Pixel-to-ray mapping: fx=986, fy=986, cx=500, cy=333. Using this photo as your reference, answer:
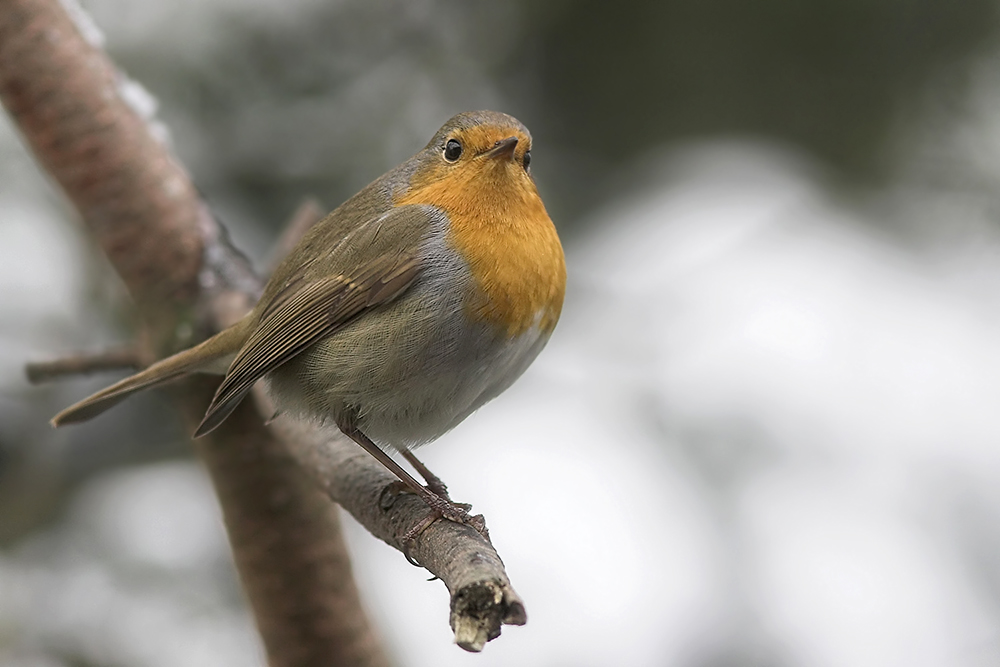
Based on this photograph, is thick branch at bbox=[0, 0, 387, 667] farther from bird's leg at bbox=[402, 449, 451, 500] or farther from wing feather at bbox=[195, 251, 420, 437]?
wing feather at bbox=[195, 251, 420, 437]

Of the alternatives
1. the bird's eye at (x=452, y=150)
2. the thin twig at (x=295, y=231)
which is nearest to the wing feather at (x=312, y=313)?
the bird's eye at (x=452, y=150)

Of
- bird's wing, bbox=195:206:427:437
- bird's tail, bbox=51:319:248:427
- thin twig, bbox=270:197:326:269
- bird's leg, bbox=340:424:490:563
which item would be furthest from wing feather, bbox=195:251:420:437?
thin twig, bbox=270:197:326:269

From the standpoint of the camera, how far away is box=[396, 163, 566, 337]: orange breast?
2623 mm

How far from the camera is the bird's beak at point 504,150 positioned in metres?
2.83

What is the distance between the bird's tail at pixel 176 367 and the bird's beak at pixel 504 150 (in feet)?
3.03

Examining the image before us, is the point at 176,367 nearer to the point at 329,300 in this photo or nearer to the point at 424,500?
the point at 329,300

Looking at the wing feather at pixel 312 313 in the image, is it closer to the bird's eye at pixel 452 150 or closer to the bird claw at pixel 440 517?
the bird's eye at pixel 452 150

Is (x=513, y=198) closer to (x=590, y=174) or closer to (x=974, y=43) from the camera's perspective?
(x=590, y=174)

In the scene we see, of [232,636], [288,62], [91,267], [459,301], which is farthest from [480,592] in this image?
[288,62]

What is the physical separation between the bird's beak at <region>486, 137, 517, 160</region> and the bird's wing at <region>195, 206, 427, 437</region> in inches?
10.7

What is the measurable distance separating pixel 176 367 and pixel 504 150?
48.4 inches

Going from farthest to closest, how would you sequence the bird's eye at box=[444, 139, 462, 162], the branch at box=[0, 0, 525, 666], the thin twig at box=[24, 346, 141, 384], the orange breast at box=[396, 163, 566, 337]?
the thin twig at box=[24, 346, 141, 384] → the branch at box=[0, 0, 525, 666] → the bird's eye at box=[444, 139, 462, 162] → the orange breast at box=[396, 163, 566, 337]

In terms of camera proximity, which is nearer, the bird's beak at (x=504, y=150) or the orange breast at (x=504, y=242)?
the orange breast at (x=504, y=242)

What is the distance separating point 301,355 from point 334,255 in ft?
1.02
